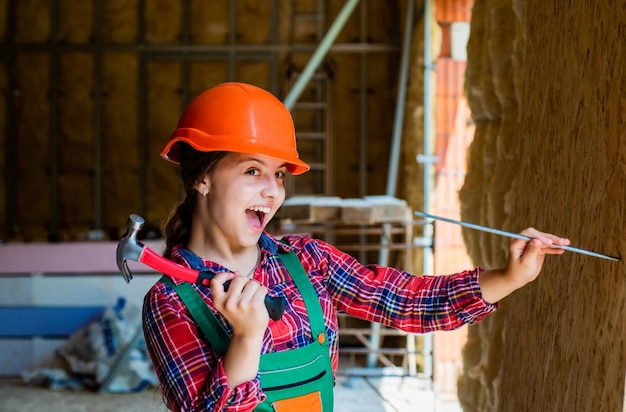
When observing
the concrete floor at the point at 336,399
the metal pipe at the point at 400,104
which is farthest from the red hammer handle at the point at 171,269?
the metal pipe at the point at 400,104

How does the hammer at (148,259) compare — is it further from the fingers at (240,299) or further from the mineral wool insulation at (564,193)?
the mineral wool insulation at (564,193)

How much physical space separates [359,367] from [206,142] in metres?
6.76

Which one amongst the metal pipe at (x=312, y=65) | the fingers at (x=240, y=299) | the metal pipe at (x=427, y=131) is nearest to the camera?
the fingers at (x=240, y=299)

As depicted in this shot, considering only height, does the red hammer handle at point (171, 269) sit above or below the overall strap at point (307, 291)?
above

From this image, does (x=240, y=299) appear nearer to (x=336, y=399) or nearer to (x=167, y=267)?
(x=167, y=267)

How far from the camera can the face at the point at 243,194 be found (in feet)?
7.06

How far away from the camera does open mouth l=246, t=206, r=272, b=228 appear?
2.17 m

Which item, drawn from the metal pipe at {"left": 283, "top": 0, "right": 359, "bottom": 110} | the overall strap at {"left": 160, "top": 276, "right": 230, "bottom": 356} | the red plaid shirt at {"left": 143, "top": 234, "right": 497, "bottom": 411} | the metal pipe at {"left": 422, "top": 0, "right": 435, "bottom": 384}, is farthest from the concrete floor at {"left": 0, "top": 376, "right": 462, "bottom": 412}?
the overall strap at {"left": 160, "top": 276, "right": 230, "bottom": 356}

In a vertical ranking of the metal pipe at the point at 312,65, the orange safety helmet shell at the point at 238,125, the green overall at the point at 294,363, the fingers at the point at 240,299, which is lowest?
the green overall at the point at 294,363

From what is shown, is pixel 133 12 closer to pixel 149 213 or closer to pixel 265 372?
pixel 149 213

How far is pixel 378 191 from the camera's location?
34.3ft

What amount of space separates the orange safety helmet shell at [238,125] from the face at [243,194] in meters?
0.04

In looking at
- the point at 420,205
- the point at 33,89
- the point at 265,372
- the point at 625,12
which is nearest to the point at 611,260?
the point at 625,12

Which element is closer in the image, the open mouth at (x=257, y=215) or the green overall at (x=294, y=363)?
the green overall at (x=294, y=363)
